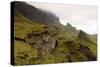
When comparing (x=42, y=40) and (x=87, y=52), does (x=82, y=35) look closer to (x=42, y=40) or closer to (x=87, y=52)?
(x=87, y=52)

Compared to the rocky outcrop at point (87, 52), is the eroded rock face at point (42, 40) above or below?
above

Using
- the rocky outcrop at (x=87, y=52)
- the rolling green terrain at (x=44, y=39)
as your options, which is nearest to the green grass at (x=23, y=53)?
the rolling green terrain at (x=44, y=39)

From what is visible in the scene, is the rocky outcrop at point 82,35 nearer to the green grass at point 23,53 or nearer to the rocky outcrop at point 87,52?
the rocky outcrop at point 87,52

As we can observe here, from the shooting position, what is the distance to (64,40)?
2.44 metres

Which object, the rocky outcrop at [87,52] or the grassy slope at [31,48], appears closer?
the grassy slope at [31,48]

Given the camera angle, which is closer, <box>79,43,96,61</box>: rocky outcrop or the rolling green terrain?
the rolling green terrain

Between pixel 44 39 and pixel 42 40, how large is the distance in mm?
26

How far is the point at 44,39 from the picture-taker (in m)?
2.35

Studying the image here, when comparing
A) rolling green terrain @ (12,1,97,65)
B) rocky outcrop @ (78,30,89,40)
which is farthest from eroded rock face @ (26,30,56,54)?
rocky outcrop @ (78,30,89,40)

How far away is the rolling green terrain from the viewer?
2242mm

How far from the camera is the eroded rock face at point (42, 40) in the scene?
7.54ft

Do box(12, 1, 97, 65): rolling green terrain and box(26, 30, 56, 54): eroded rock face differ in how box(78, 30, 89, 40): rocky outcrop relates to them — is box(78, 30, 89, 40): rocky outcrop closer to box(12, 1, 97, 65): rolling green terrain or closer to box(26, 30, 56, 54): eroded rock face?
box(12, 1, 97, 65): rolling green terrain

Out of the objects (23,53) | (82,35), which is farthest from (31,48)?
(82,35)
